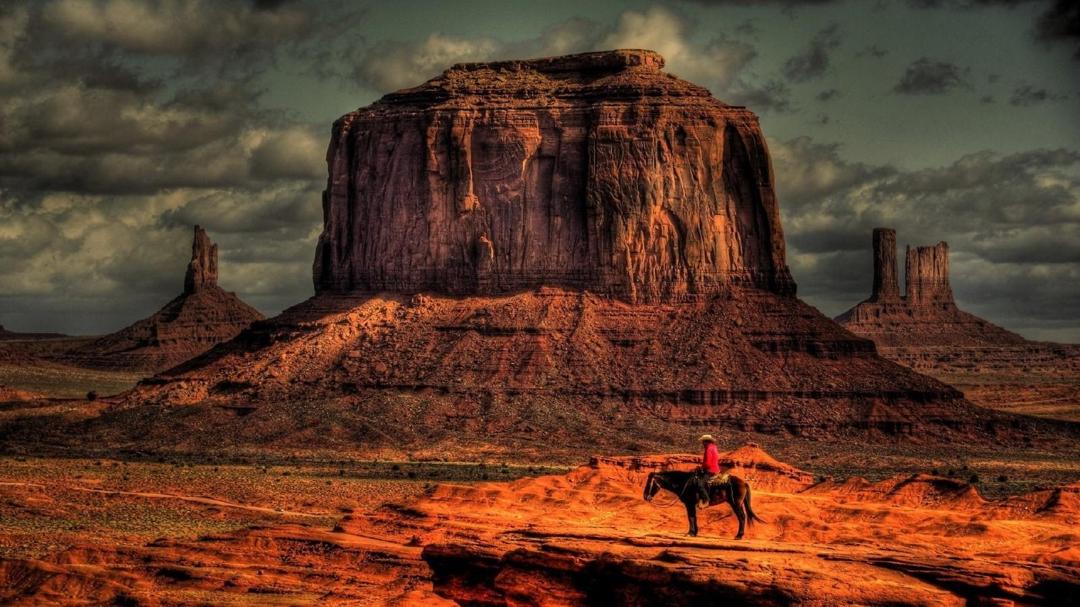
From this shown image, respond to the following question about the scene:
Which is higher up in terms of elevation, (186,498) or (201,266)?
(201,266)

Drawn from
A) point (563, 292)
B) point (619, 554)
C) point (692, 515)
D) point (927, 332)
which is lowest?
point (619, 554)

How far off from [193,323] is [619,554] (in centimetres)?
14903

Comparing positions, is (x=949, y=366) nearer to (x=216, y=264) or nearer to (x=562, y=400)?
(x=216, y=264)

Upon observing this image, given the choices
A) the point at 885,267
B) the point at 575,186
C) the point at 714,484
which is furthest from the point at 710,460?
the point at 885,267

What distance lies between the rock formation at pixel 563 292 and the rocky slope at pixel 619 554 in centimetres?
3934

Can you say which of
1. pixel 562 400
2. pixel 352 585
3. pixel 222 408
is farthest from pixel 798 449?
pixel 352 585

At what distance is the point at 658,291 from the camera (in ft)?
325

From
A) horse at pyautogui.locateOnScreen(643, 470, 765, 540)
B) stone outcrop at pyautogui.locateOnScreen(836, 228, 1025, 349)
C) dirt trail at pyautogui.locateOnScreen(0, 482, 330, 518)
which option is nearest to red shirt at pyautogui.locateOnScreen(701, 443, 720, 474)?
horse at pyautogui.locateOnScreen(643, 470, 765, 540)

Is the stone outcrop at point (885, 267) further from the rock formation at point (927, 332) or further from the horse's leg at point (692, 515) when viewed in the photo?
the horse's leg at point (692, 515)

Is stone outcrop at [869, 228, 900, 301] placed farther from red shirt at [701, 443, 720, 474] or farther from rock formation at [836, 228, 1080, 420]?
red shirt at [701, 443, 720, 474]

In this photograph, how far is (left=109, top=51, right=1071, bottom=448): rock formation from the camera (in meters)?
92.7

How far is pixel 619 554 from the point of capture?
29688 millimetres

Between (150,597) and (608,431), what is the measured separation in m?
54.2

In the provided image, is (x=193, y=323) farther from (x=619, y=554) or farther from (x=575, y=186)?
(x=619, y=554)
